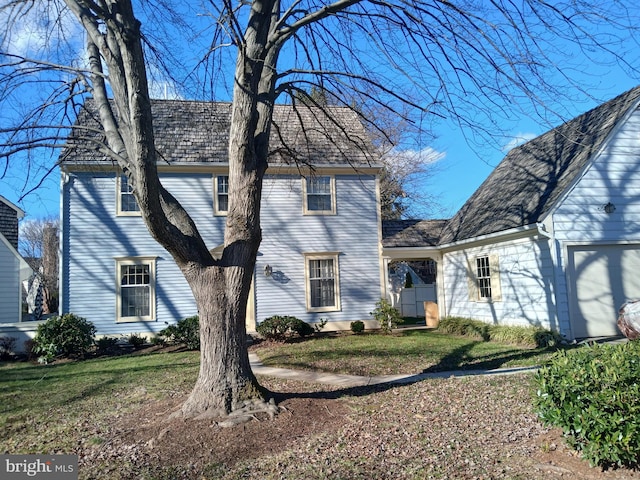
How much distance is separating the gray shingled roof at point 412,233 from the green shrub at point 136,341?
8.38 m

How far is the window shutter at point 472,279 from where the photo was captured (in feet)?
50.3

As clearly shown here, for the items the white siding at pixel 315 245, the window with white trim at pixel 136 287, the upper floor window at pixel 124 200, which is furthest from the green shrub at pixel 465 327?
the upper floor window at pixel 124 200

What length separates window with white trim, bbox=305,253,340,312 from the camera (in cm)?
1648

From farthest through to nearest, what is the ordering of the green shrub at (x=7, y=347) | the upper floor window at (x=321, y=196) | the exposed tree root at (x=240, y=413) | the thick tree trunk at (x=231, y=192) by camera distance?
the upper floor window at (x=321, y=196) → the green shrub at (x=7, y=347) → the exposed tree root at (x=240, y=413) → the thick tree trunk at (x=231, y=192)

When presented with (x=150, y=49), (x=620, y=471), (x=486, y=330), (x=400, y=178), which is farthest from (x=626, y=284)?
(x=400, y=178)

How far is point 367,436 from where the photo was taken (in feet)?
17.7

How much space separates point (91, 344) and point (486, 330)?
10.9 meters

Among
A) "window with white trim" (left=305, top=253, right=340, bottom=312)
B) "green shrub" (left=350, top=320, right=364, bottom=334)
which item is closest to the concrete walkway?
"green shrub" (left=350, top=320, right=364, bottom=334)

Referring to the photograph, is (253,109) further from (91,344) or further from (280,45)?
(91,344)

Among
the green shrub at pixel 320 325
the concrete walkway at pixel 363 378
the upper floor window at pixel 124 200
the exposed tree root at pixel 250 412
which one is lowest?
the concrete walkway at pixel 363 378

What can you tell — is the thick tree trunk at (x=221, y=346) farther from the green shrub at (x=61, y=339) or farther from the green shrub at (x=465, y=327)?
the green shrub at (x=465, y=327)

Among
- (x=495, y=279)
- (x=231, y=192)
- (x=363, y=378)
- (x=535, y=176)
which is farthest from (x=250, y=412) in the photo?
(x=535, y=176)

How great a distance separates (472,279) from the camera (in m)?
15.5

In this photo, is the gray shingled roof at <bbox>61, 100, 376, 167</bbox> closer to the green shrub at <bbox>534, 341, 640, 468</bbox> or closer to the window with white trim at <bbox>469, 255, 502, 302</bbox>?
the window with white trim at <bbox>469, 255, 502, 302</bbox>
